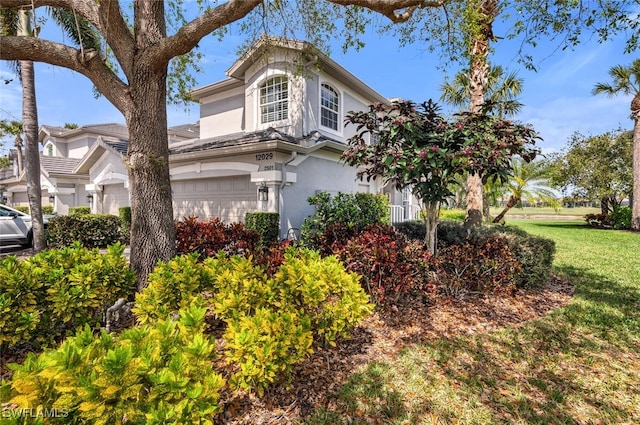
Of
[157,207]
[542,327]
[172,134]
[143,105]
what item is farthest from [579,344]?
[172,134]

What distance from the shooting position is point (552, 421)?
109 inches

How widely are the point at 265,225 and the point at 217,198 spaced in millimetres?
3436

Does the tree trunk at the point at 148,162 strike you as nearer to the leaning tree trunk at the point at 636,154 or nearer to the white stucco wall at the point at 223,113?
the white stucco wall at the point at 223,113

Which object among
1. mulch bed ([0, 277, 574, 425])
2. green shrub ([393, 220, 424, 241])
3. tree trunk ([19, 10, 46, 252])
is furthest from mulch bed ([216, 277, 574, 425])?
tree trunk ([19, 10, 46, 252])

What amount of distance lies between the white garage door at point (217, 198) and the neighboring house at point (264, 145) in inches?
1.5

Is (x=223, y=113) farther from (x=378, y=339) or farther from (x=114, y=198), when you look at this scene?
(x=378, y=339)

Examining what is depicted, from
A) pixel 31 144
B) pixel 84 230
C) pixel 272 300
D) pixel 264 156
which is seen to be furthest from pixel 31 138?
pixel 272 300

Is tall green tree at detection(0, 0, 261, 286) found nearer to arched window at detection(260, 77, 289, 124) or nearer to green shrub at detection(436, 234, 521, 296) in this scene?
green shrub at detection(436, 234, 521, 296)

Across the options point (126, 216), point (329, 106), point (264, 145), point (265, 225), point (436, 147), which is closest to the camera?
point (436, 147)

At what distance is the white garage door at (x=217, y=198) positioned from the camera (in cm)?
1061

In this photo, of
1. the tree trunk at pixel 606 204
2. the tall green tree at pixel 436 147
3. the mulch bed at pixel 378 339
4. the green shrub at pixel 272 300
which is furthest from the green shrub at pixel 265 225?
the tree trunk at pixel 606 204

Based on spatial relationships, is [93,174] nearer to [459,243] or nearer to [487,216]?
[459,243]

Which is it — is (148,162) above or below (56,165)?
below

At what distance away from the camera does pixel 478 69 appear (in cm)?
742
